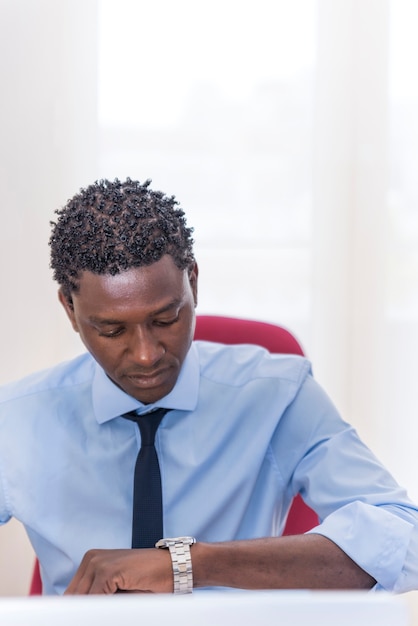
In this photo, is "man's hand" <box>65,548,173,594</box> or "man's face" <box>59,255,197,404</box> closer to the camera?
"man's hand" <box>65,548,173,594</box>

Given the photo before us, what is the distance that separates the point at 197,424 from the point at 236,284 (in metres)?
1.07

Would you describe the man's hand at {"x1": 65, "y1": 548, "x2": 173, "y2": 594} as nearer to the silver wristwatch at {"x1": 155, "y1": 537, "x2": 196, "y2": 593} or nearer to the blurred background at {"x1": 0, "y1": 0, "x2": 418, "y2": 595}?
the silver wristwatch at {"x1": 155, "y1": 537, "x2": 196, "y2": 593}

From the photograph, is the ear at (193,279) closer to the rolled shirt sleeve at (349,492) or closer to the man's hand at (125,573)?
the rolled shirt sleeve at (349,492)

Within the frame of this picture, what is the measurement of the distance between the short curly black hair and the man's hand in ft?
1.22

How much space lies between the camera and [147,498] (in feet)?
4.08

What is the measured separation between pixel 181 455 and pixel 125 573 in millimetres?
373

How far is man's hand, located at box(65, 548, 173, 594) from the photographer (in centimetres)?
96

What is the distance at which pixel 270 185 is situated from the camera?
2.38 m

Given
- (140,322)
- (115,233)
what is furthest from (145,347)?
(115,233)

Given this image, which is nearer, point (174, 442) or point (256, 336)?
point (174, 442)

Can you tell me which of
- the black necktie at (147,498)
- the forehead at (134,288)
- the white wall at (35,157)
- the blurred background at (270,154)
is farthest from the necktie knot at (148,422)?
the blurred background at (270,154)

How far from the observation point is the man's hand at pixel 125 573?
0.96m

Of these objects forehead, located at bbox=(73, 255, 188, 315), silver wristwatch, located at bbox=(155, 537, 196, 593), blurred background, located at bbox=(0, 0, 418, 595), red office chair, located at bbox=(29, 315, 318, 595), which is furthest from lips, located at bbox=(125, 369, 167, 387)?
blurred background, located at bbox=(0, 0, 418, 595)

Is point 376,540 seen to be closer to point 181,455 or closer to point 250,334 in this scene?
point 181,455
